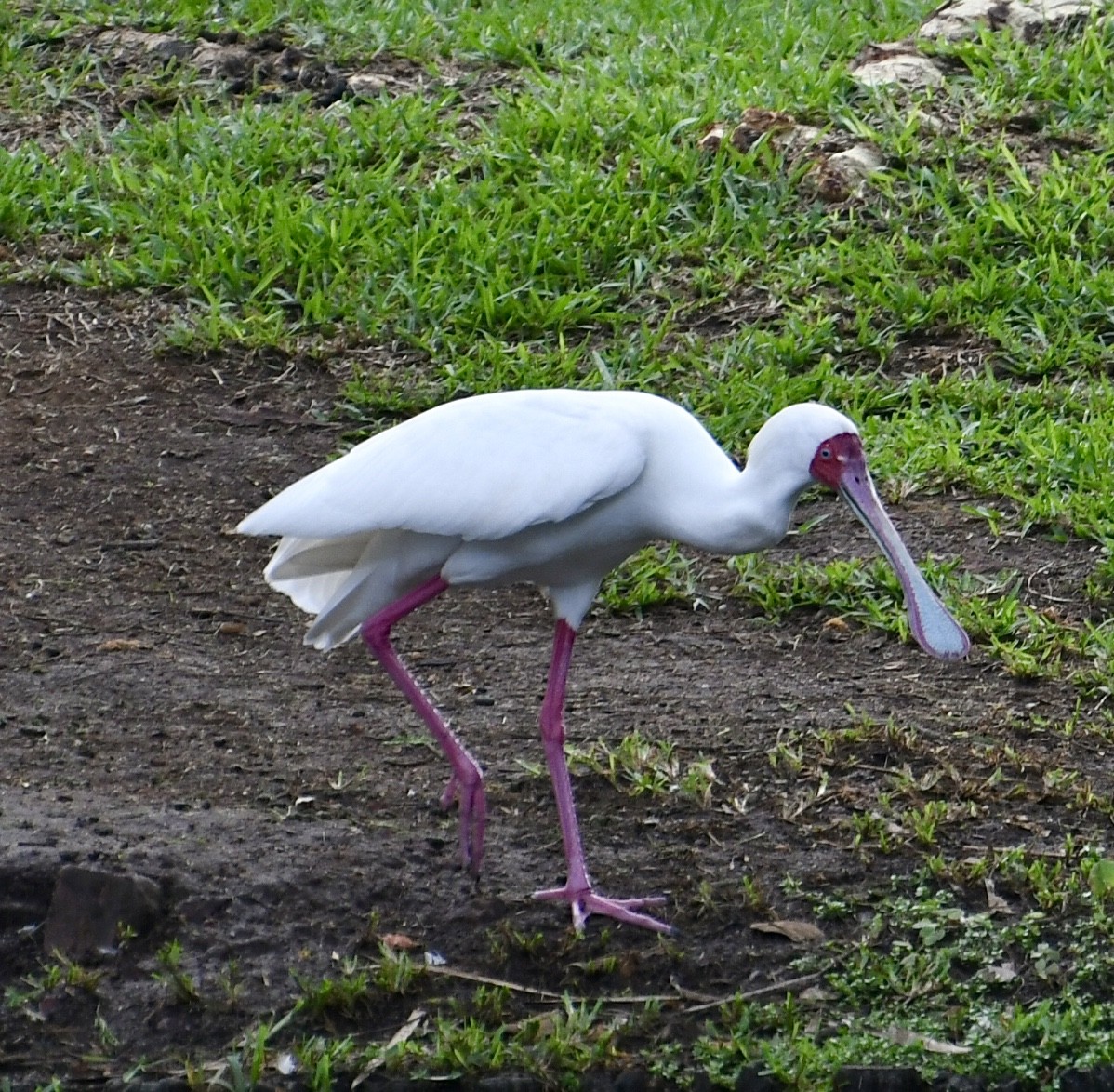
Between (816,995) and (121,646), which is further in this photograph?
(121,646)

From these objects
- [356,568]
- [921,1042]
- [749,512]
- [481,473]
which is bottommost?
[921,1042]

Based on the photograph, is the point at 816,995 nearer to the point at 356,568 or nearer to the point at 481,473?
→ the point at 481,473

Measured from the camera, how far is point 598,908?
3996 mm

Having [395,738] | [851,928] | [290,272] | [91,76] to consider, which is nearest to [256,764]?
[395,738]

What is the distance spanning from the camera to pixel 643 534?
164 inches

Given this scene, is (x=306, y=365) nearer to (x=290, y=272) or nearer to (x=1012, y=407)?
(x=290, y=272)

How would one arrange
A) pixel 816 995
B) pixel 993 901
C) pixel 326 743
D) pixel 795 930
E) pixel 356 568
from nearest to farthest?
pixel 816 995 → pixel 795 930 → pixel 993 901 → pixel 356 568 → pixel 326 743

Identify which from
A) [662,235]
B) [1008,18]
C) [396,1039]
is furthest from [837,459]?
[1008,18]

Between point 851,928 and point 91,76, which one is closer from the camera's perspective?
point 851,928

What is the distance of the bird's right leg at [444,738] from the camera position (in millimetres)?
4113

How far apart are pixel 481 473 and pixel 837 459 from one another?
77cm

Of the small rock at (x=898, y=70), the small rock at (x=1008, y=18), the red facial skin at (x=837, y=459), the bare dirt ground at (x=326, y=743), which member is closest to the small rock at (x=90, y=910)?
the bare dirt ground at (x=326, y=743)

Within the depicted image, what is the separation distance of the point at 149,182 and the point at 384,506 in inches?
154

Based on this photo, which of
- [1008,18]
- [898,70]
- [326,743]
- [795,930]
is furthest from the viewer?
[1008,18]
